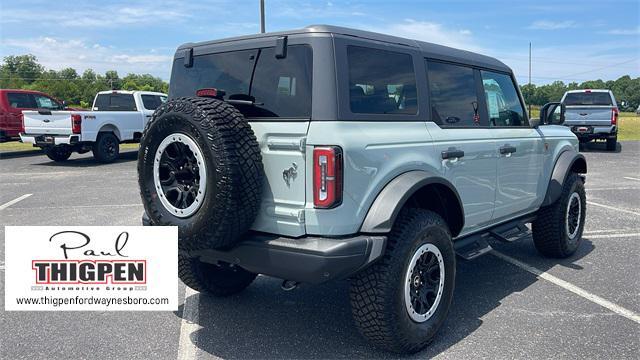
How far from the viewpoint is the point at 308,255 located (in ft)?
9.17

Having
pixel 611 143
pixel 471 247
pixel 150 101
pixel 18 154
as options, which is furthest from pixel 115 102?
pixel 611 143

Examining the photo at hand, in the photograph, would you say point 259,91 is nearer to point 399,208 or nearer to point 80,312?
point 399,208

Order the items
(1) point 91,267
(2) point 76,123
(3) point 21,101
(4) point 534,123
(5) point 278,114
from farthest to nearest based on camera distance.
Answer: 1. (3) point 21,101
2. (2) point 76,123
3. (4) point 534,123
4. (1) point 91,267
5. (5) point 278,114

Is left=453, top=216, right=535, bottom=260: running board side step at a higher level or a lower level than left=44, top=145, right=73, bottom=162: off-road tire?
lower

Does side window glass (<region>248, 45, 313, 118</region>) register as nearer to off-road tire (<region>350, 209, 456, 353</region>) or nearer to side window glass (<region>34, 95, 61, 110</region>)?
off-road tire (<region>350, 209, 456, 353</region>)

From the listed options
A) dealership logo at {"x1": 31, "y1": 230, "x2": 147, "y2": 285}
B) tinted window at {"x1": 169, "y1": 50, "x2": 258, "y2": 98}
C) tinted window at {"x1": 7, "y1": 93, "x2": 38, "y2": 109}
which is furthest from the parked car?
tinted window at {"x1": 7, "y1": 93, "x2": 38, "y2": 109}

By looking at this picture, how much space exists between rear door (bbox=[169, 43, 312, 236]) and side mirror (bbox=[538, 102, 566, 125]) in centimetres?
303

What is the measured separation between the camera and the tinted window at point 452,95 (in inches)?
147

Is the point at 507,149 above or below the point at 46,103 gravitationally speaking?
below

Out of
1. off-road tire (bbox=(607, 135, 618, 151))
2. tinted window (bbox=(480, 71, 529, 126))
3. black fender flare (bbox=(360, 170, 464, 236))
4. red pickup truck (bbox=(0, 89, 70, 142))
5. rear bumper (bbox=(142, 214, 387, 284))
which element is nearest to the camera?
rear bumper (bbox=(142, 214, 387, 284))

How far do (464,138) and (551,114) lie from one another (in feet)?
6.32

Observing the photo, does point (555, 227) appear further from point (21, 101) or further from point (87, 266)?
point (21, 101)

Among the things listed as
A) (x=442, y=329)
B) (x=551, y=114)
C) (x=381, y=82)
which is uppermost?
(x=381, y=82)

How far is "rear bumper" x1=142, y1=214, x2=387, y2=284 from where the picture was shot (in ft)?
9.11
